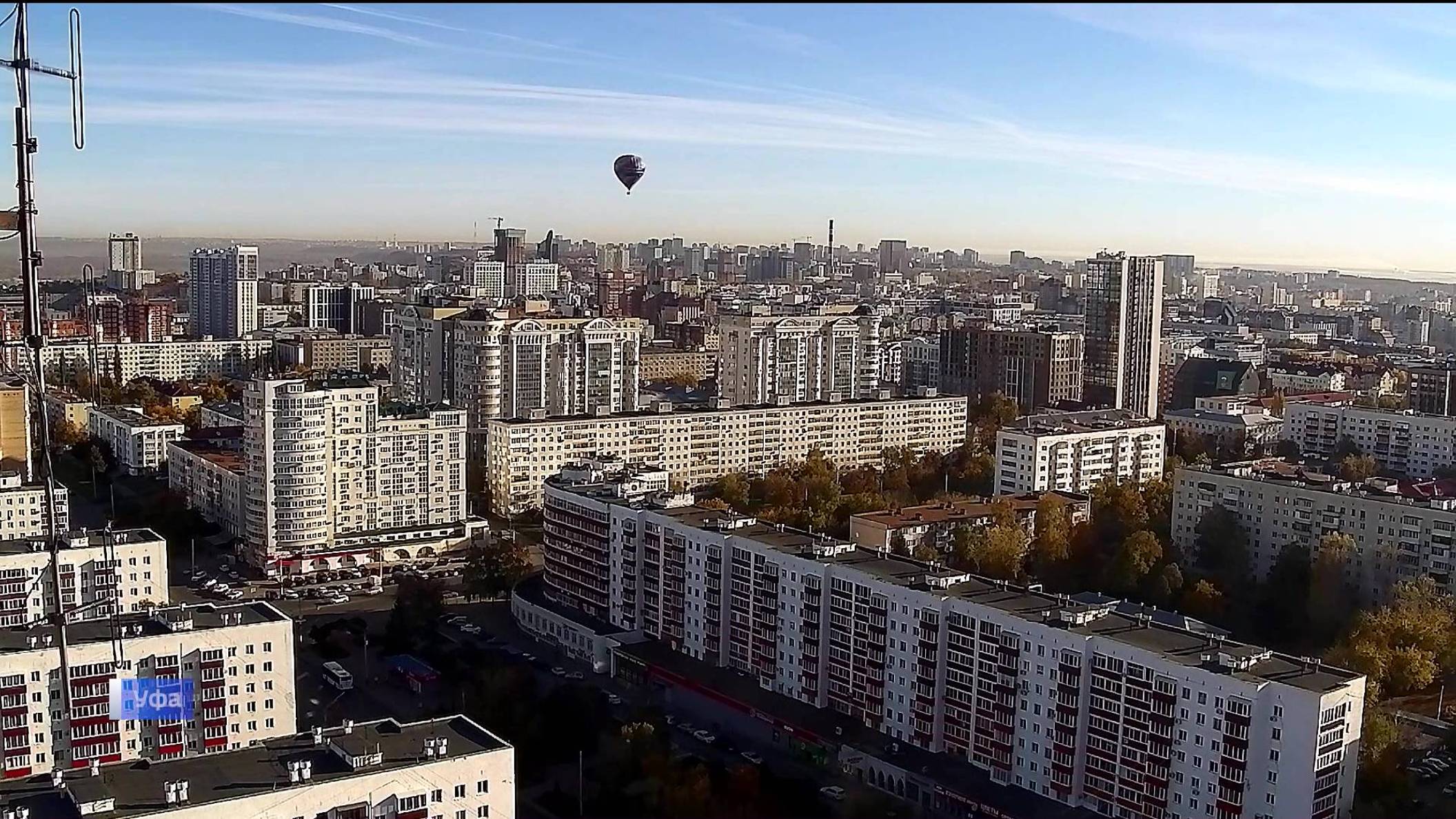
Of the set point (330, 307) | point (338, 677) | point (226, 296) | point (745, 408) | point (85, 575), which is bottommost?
point (338, 677)

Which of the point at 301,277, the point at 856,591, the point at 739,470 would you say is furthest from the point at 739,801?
the point at 301,277

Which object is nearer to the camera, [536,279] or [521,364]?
[521,364]

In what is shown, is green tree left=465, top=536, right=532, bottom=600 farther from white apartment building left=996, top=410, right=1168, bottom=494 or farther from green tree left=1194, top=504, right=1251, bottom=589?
green tree left=1194, top=504, right=1251, bottom=589

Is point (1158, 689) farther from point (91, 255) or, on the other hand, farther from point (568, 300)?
point (568, 300)

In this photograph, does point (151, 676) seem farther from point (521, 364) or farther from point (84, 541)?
point (521, 364)

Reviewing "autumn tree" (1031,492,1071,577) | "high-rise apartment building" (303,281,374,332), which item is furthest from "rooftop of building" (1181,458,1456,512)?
"high-rise apartment building" (303,281,374,332)

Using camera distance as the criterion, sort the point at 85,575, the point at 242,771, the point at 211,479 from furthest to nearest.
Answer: the point at 211,479, the point at 85,575, the point at 242,771

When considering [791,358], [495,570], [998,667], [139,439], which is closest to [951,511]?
[495,570]
